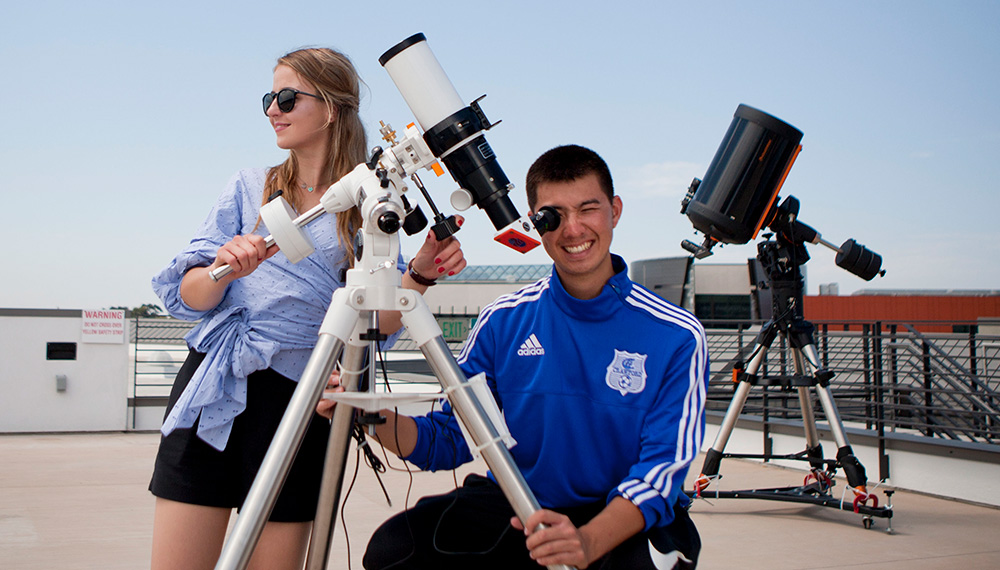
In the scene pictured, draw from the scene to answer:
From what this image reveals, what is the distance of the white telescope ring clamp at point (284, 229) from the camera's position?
67.1 inches

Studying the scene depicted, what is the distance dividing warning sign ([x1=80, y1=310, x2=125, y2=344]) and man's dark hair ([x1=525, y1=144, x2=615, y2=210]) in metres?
7.65

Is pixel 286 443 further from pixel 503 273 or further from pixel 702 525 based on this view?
pixel 503 273

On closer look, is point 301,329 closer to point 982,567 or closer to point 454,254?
point 454,254

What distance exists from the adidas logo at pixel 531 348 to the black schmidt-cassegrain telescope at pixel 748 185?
232 cm

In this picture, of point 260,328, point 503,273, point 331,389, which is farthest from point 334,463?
point 503,273

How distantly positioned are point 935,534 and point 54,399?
834 centimetres

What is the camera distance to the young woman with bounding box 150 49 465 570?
1.88 m

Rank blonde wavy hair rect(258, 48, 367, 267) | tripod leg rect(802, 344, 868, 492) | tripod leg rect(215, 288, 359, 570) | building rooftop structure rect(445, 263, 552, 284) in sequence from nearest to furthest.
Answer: tripod leg rect(215, 288, 359, 570), blonde wavy hair rect(258, 48, 367, 267), tripod leg rect(802, 344, 868, 492), building rooftop structure rect(445, 263, 552, 284)

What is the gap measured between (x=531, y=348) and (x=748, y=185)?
7.97 feet

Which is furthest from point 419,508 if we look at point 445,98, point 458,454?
point 445,98

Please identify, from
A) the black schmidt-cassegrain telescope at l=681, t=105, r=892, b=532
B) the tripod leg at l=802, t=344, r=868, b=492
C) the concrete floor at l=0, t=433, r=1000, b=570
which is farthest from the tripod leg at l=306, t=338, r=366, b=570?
the tripod leg at l=802, t=344, r=868, b=492

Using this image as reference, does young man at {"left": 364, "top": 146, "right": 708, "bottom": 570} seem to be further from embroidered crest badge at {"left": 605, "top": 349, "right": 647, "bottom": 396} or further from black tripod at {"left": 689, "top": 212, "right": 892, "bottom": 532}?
black tripod at {"left": 689, "top": 212, "right": 892, "bottom": 532}

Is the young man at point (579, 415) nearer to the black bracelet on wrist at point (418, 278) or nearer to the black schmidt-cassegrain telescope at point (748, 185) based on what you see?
the black bracelet on wrist at point (418, 278)

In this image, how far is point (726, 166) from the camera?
4.30 meters
